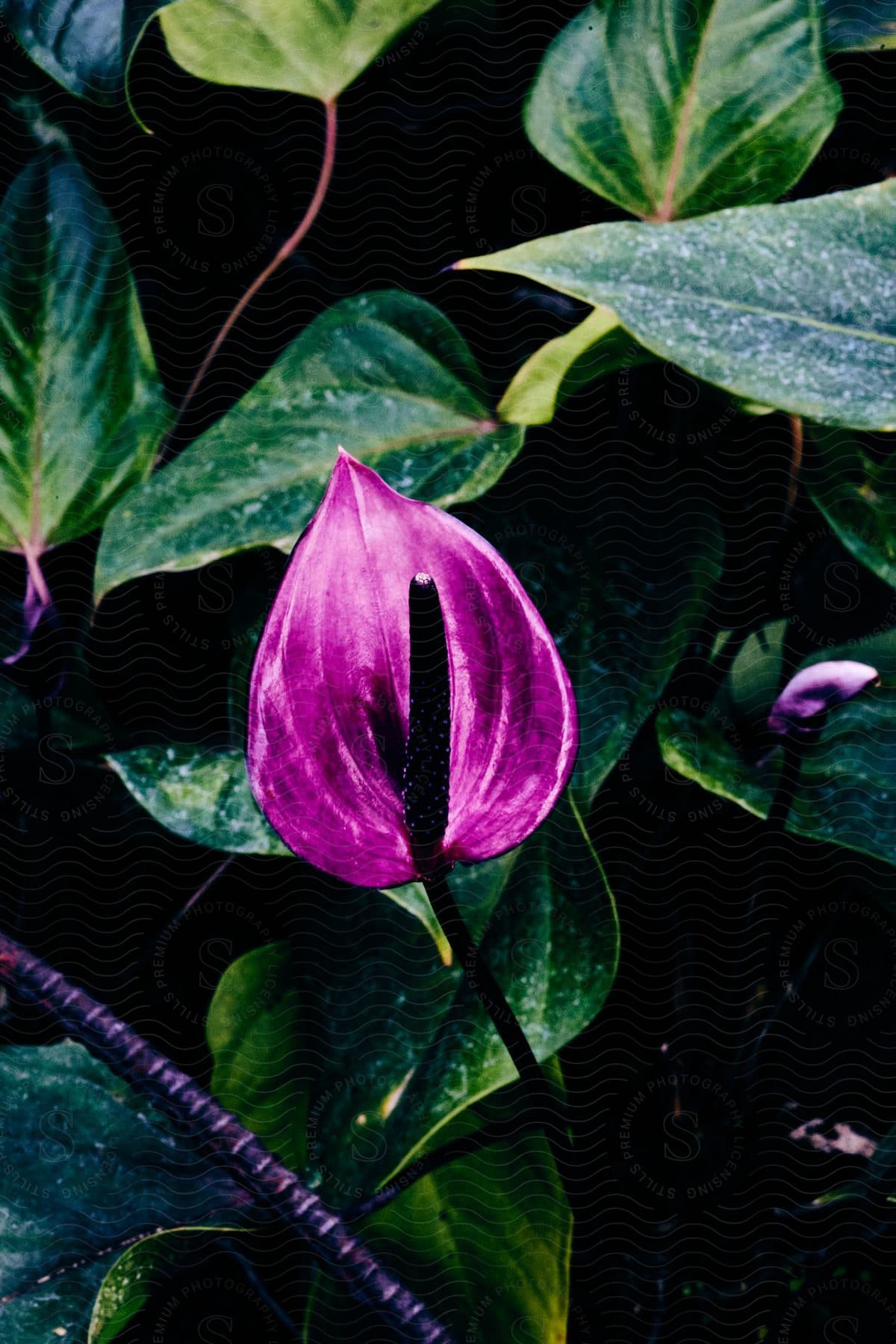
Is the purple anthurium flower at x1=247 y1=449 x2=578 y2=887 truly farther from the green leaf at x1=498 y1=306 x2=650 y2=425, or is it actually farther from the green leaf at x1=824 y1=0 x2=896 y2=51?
the green leaf at x1=824 y1=0 x2=896 y2=51

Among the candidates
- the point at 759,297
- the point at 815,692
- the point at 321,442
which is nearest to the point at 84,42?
the point at 321,442

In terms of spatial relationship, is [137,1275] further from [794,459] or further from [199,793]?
[794,459]

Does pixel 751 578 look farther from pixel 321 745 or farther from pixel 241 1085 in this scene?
pixel 241 1085

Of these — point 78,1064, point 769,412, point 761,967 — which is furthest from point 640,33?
point 78,1064

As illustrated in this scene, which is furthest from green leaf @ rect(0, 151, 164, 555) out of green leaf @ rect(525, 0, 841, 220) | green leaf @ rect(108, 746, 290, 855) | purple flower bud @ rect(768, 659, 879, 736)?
purple flower bud @ rect(768, 659, 879, 736)

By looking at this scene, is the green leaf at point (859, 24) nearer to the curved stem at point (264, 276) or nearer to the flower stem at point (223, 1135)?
the curved stem at point (264, 276)

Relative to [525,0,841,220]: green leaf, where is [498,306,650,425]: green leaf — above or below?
below

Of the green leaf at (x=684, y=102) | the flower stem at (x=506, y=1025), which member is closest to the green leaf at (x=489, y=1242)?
the flower stem at (x=506, y=1025)
